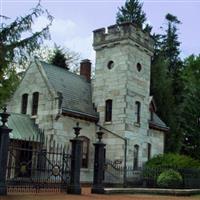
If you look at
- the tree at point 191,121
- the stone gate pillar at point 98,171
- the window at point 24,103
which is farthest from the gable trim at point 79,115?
the tree at point 191,121

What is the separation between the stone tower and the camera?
92.0 ft

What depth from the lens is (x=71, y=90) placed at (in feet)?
95.0

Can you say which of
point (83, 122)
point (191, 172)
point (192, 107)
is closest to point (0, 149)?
point (191, 172)

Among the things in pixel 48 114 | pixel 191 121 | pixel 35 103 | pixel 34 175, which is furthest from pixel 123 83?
pixel 191 121

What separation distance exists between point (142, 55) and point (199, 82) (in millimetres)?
14805

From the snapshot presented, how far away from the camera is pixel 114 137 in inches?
1100

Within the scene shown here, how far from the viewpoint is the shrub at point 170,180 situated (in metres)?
21.1

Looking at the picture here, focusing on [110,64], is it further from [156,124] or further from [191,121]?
[191,121]

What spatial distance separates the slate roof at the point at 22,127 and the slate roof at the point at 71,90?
242 centimetres

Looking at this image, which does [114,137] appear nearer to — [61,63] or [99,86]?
[99,86]

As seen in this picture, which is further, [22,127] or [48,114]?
[48,114]

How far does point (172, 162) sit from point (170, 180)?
5.14m

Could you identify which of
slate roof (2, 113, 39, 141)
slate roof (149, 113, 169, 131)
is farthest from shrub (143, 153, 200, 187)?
slate roof (2, 113, 39, 141)

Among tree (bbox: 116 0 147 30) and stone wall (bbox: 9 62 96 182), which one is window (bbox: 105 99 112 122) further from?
tree (bbox: 116 0 147 30)
